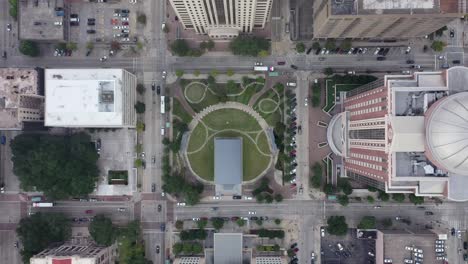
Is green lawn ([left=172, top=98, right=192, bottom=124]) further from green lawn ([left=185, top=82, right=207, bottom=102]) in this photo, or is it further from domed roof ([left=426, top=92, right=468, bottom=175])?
domed roof ([left=426, top=92, right=468, bottom=175])

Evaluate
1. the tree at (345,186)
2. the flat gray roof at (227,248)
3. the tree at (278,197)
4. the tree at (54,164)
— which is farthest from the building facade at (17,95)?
the tree at (345,186)

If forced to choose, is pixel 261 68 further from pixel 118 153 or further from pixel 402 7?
pixel 118 153

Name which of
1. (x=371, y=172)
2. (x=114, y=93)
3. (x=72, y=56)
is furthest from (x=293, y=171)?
(x=72, y=56)

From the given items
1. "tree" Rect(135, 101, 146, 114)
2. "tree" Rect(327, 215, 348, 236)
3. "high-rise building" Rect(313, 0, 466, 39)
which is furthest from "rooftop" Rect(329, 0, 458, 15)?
"tree" Rect(135, 101, 146, 114)

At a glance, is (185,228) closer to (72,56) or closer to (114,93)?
(114,93)

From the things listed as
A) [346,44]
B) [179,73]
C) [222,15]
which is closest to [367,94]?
[346,44]

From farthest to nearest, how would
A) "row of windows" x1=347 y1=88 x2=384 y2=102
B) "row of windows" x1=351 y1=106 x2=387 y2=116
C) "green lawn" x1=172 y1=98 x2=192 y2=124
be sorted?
"green lawn" x1=172 y1=98 x2=192 y2=124 < "row of windows" x1=347 y1=88 x2=384 y2=102 < "row of windows" x1=351 y1=106 x2=387 y2=116
